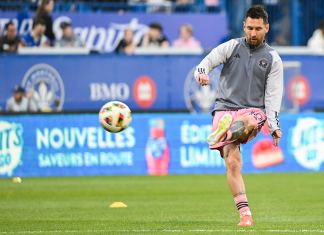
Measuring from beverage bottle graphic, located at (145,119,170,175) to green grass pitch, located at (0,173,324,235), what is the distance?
82cm

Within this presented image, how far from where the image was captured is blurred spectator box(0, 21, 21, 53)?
2530cm

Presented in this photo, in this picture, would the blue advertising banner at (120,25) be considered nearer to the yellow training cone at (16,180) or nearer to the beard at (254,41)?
the yellow training cone at (16,180)

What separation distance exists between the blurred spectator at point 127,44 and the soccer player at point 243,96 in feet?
48.8

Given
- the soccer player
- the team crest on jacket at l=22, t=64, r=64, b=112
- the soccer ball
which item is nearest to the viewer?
the soccer player

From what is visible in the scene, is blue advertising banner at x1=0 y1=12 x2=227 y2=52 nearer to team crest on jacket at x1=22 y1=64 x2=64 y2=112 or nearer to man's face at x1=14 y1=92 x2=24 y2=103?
team crest on jacket at x1=22 y1=64 x2=64 y2=112

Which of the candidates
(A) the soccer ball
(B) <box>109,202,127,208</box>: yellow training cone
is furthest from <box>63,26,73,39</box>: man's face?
(A) the soccer ball

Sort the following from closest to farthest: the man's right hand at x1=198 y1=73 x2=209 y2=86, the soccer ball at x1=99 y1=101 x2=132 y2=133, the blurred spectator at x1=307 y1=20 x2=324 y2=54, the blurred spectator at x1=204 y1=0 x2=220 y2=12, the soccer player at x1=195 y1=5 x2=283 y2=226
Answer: the man's right hand at x1=198 y1=73 x2=209 y2=86 < the soccer player at x1=195 y1=5 x2=283 y2=226 < the soccer ball at x1=99 y1=101 x2=132 y2=133 < the blurred spectator at x1=307 y1=20 x2=324 y2=54 < the blurred spectator at x1=204 y1=0 x2=220 y2=12

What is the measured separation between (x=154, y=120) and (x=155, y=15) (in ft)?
18.4

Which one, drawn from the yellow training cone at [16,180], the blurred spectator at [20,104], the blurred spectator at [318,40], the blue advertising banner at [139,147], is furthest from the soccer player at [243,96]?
the blurred spectator at [318,40]

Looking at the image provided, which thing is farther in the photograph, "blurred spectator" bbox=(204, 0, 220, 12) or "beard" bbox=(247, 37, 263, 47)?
"blurred spectator" bbox=(204, 0, 220, 12)

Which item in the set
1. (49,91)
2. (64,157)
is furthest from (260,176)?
(49,91)

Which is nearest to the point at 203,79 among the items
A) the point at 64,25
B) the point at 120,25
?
the point at 64,25

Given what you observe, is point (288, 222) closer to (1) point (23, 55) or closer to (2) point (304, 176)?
(2) point (304, 176)

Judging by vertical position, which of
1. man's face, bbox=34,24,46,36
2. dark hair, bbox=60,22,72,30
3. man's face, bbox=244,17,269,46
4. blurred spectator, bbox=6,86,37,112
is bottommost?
blurred spectator, bbox=6,86,37,112
